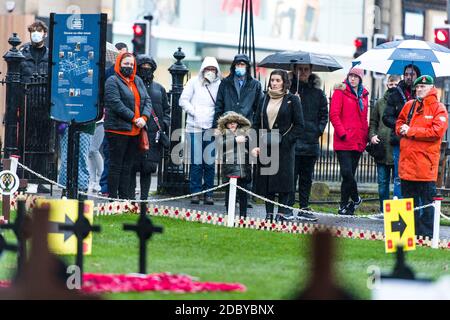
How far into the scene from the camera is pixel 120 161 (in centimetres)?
1758

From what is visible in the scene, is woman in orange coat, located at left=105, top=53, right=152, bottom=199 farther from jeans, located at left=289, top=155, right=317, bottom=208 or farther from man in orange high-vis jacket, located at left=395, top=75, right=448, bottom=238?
man in orange high-vis jacket, located at left=395, top=75, right=448, bottom=238

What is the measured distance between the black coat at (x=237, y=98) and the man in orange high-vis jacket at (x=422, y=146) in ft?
9.35

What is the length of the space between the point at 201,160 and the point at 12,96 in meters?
2.62

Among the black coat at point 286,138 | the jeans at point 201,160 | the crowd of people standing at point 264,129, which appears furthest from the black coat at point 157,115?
→ the black coat at point 286,138

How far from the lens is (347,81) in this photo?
19.5 meters

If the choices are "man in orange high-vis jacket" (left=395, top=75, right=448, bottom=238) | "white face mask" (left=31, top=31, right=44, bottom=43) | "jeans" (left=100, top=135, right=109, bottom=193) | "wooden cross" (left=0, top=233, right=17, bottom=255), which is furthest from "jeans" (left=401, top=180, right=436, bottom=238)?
"wooden cross" (left=0, top=233, right=17, bottom=255)

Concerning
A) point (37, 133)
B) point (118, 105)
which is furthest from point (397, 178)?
point (37, 133)

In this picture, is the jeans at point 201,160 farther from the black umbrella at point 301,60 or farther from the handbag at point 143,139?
the handbag at point 143,139

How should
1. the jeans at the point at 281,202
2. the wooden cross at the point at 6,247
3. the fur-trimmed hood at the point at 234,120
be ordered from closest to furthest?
the wooden cross at the point at 6,247
the jeans at the point at 281,202
the fur-trimmed hood at the point at 234,120

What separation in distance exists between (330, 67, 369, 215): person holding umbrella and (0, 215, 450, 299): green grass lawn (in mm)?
3247

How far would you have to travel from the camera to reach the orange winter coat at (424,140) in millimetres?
16500

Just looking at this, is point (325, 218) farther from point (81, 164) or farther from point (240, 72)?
point (81, 164)

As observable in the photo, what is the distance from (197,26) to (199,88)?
22808 mm

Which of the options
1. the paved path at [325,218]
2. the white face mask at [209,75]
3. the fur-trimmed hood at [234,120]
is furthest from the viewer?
the white face mask at [209,75]
